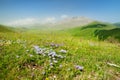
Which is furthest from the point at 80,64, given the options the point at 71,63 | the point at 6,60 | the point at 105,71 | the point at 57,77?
the point at 6,60

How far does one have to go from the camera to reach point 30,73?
6.40 meters

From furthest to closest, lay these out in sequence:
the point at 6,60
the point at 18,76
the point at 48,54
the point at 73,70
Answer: the point at 48,54
the point at 6,60
the point at 73,70
the point at 18,76

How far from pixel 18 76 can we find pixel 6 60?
4.46 ft

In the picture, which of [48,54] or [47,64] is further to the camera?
[48,54]

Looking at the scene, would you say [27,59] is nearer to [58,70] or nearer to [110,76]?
[58,70]

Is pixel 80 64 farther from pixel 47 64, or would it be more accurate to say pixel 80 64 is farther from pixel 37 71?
pixel 37 71

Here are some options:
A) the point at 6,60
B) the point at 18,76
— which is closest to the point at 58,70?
the point at 18,76

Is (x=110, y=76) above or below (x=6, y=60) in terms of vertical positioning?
below

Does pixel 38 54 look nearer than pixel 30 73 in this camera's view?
No

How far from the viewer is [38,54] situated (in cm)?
814

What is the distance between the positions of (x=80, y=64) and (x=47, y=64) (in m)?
1.39

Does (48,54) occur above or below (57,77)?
above

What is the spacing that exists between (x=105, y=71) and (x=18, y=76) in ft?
10.5

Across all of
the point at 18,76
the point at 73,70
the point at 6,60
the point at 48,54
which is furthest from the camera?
the point at 48,54
